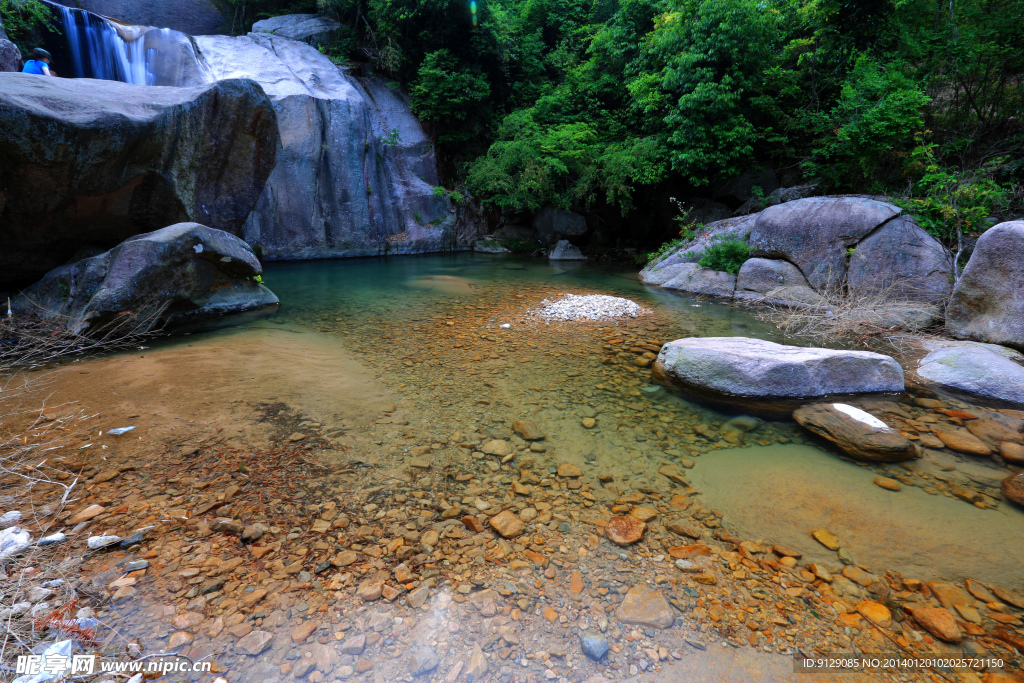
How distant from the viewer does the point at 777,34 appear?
33.6ft

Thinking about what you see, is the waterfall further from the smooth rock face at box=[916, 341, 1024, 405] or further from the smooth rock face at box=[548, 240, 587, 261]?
the smooth rock face at box=[916, 341, 1024, 405]

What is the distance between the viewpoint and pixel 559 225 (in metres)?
15.4

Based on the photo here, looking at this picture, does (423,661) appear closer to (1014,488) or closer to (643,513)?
(643,513)

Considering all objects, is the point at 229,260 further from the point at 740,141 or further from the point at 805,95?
the point at 805,95

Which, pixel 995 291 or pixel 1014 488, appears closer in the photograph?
pixel 1014 488

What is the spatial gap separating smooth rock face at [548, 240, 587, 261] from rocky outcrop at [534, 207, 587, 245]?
74 centimetres

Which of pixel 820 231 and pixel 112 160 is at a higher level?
pixel 112 160

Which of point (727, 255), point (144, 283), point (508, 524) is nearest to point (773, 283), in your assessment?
point (727, 255)

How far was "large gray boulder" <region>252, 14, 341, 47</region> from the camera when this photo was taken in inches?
620

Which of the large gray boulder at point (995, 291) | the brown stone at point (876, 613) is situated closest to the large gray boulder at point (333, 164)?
the large gray boulder at point (995, 291)

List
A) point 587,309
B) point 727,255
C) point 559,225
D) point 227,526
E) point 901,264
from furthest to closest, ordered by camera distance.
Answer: point 559,225, point 727,255, point 587,309, point 901,264, point 227,526

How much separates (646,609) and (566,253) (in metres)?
13.4

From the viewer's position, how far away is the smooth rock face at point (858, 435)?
2.99 metres

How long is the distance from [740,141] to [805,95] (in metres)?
2.42
